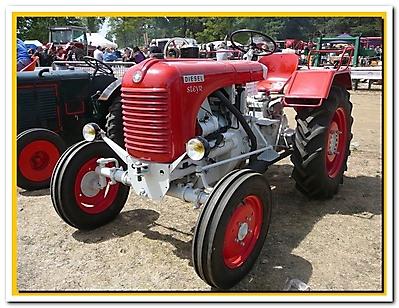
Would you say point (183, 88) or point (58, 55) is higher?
point (58, 55)

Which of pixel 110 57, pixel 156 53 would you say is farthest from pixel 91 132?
pixel 110 57

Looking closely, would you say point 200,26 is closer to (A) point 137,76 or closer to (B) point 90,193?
(B) point 90,193

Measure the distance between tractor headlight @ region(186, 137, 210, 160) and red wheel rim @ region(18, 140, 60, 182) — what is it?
8.33 ft

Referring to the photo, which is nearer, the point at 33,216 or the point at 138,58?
the point at 33,216

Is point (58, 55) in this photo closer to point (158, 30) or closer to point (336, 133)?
point (336, 133)

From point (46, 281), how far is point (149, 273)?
0.70 meters

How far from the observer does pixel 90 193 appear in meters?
3.44

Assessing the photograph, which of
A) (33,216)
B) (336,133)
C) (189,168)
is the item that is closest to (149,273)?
(189,168)

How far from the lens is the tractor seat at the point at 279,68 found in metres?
4.45

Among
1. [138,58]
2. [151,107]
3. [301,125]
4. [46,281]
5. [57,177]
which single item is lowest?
[46,281]

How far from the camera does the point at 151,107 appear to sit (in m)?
2.73

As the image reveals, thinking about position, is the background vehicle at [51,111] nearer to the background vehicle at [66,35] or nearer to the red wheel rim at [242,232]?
the red wheel rim at [242,232]

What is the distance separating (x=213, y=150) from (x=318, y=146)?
1.06m

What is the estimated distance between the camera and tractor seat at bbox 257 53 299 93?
445 centimetres
